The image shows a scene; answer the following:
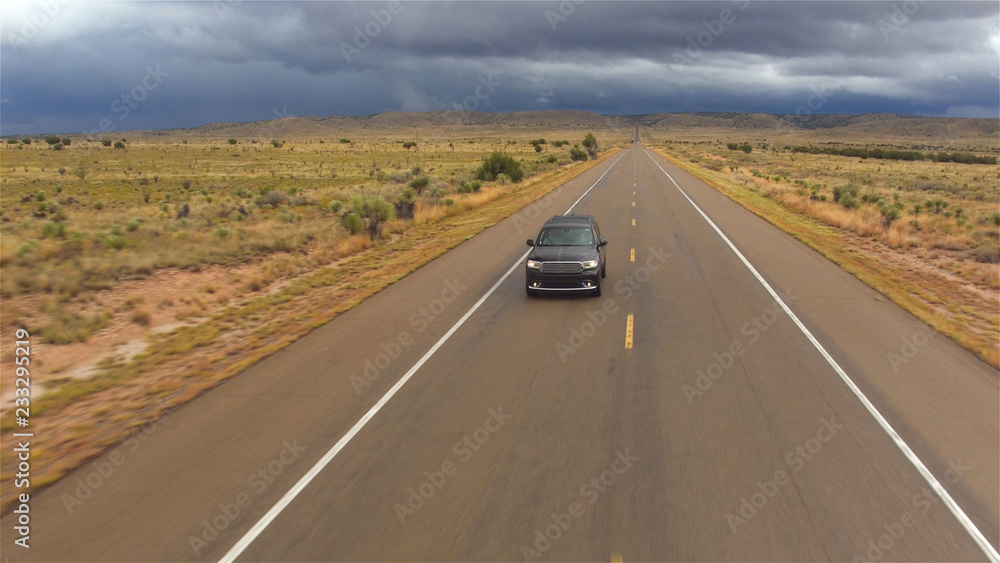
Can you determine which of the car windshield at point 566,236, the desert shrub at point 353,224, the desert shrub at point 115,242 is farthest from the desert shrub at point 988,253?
the desert shrub at point 115,242

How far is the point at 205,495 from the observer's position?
5.87 meters

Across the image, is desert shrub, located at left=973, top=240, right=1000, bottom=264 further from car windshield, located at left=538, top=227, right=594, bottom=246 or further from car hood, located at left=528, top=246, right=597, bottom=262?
car hood, located at left=528, top=246, right=597, bottom=262

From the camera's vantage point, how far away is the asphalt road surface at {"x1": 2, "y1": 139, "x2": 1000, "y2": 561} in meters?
5.11

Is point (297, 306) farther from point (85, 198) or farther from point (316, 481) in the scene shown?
point (85, 198)

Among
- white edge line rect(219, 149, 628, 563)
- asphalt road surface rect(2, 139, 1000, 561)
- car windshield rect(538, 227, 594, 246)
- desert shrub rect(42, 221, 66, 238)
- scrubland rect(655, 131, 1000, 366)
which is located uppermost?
desert shrub rect(42, 221, 66, 238)

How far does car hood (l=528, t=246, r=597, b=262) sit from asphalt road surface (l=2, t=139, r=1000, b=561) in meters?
1.71

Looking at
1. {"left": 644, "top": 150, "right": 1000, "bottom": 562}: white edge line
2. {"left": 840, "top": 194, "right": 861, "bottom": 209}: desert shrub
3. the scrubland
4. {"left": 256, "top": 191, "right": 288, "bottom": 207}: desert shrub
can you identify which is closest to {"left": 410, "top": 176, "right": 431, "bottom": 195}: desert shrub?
{"left": 256, "top": 191, "right": 288, "bottom": 207}: desert shrub

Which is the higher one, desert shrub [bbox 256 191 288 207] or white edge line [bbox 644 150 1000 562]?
desert shrub [bbox 256 191 288 207]

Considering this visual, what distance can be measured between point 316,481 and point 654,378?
4.91 meters

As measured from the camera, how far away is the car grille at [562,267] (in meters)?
13.2

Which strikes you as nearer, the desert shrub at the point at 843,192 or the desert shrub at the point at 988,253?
the desert shrub at the point at 988,253

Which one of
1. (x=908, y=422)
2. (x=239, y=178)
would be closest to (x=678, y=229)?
(x=908, y=422)

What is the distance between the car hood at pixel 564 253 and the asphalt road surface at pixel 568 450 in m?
1.71

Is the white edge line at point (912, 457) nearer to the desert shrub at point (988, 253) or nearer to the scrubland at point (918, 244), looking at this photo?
the scrubland at point (918, 244)
